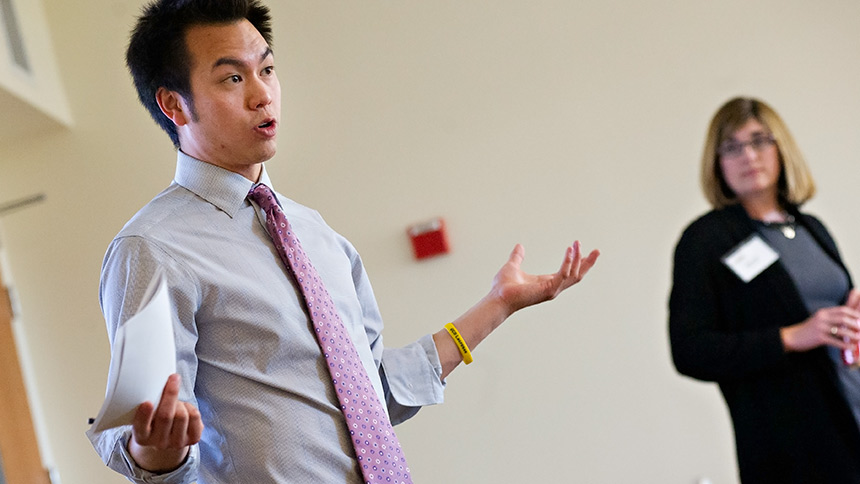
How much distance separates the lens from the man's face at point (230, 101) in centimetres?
140

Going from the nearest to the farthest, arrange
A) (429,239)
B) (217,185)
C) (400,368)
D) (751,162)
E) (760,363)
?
(217,185), (400,368), (760,363), (751,162), (429,239)

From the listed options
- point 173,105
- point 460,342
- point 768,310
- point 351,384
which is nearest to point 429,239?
point 768,310

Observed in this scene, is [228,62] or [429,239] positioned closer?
[228,62]

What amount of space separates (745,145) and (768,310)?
1.79 ft

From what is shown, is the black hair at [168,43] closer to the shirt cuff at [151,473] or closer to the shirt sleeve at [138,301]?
the shirt sleeve at [138,301]

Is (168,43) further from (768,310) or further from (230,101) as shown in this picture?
(768,310)

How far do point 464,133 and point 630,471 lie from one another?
1.55 metres

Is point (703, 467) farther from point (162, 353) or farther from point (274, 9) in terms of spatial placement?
point (162, 353)

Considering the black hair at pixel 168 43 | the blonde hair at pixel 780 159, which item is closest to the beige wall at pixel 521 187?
the blonde hair at pixel 780 159

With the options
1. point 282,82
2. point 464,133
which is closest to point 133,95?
point 282,82

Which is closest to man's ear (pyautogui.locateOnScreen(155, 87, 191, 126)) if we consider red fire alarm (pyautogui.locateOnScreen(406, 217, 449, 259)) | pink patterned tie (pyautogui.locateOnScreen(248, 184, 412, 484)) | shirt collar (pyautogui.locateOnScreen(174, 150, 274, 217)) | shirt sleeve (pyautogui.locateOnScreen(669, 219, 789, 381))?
shirt collar (pyautogui.locateOnScreen(174, 150, 274, 217))

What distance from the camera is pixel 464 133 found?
12.1 feet

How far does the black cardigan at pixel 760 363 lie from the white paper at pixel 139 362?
5.79 feet

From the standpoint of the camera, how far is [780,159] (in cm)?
271
